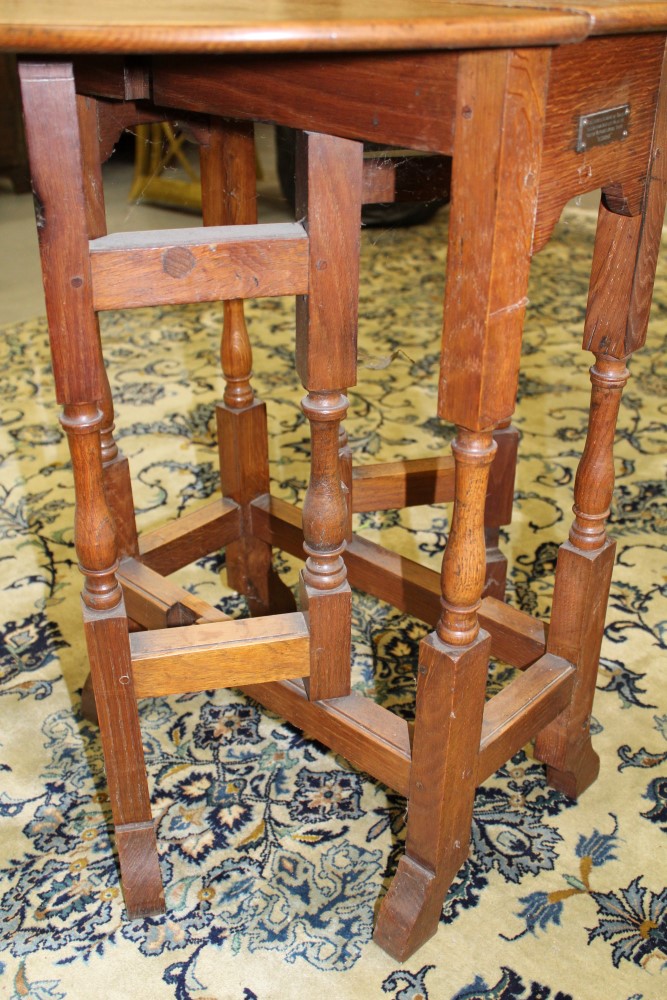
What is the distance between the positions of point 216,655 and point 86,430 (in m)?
0.31

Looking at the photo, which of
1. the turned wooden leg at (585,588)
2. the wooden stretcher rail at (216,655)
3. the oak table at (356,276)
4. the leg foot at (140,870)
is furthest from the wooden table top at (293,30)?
the leg foot at (140,870)

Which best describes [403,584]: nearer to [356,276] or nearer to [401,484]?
[401,484]

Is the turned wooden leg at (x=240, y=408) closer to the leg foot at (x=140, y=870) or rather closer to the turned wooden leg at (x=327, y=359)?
the turned wooden leg at (x=327, y=359)

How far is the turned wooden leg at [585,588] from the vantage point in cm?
119

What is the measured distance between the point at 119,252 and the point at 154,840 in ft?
2.33

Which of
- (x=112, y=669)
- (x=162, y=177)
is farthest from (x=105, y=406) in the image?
(x=162, y=177)

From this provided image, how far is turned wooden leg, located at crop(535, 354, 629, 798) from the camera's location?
46.8 inches

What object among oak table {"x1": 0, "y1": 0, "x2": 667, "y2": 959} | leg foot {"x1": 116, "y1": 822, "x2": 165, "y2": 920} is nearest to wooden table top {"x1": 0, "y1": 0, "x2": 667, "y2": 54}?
oak table {"x1": 0, "y1": 0, "x2": 667, "y2": 959}

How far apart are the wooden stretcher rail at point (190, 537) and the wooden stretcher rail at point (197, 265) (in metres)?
0.64

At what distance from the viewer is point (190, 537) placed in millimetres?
1581

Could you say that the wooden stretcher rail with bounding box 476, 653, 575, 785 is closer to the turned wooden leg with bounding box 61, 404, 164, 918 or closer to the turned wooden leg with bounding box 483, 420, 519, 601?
the turned wooden leg with bounding box 483, 420, 519, 601

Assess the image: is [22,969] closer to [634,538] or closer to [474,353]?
[474,353]

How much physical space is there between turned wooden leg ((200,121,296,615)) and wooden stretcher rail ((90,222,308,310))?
0.42 metres

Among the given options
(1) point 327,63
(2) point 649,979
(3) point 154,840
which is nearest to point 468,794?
(2) point 649,979
